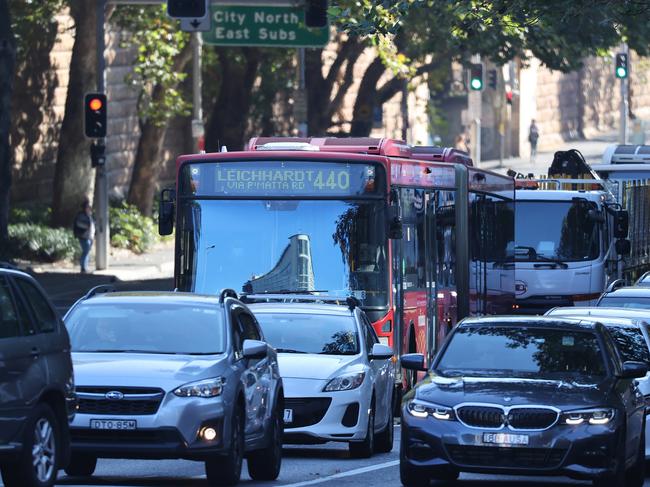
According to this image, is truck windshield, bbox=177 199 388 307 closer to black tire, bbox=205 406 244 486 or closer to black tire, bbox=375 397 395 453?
black tire, bbox=375 397 395 453

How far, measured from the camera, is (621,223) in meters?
28.4

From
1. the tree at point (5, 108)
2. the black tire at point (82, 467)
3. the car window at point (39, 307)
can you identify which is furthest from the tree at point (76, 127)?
the car window at point (39, 307)

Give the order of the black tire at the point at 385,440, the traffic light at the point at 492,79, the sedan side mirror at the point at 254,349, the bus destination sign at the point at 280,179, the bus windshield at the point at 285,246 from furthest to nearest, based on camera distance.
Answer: the traffic light at the point at 492,79 → the bus destination sign at the point at 280,179 → the bus windshield at the point at 285,246 → the black tire at the point at 385,440 → the sedan side mirror at the point at 254,349

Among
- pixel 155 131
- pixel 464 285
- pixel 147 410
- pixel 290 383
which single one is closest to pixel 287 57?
pixel 155 131

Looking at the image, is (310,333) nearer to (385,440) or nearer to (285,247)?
(385,440)

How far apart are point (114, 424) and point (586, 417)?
11.4ft

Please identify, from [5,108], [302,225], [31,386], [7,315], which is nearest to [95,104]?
[5,108]

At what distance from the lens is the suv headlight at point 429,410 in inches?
506

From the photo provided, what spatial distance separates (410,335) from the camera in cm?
2094

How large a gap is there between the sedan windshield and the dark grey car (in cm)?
953

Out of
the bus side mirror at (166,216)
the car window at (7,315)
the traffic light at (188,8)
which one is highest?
the traffic light at (188,8)

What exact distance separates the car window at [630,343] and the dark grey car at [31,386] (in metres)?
6.15

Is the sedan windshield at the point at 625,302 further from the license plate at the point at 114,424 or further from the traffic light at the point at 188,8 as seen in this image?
the traffic light at the point at 188,8

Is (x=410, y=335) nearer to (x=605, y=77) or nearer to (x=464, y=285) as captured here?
(x=464, y=285)
